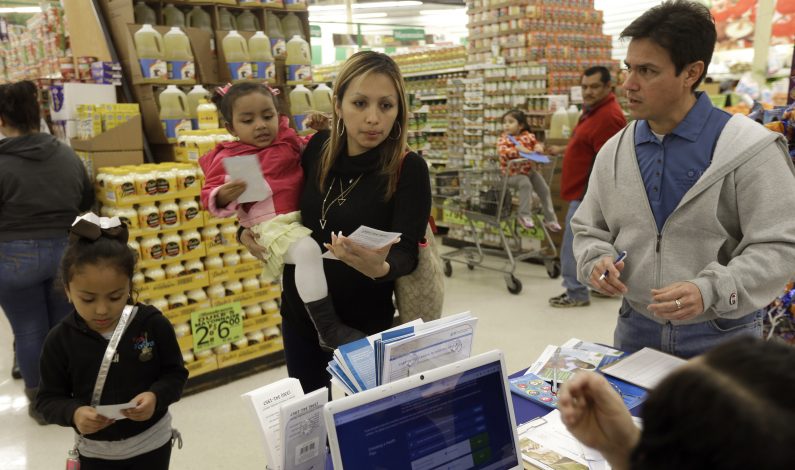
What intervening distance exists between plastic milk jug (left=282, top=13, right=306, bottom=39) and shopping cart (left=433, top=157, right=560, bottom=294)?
200 cm

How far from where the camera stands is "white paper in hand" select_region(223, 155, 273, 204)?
1.96 meters

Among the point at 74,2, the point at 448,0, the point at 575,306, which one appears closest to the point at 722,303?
the point at 575,306

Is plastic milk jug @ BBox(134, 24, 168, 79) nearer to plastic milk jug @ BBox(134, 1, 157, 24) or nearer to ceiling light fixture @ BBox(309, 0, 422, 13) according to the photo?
plastic milk jug @ BBox(134, 1, 157, 24)

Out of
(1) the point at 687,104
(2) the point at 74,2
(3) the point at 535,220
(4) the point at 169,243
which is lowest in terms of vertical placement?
(3) the point at 535,220

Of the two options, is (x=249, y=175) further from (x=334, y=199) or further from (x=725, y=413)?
(x=725, y=413)

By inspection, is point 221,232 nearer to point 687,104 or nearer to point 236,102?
point 236,102

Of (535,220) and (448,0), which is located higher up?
(448,0)

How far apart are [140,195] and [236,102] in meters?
1.54

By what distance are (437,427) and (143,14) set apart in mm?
4069

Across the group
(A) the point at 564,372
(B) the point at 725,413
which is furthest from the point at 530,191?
(B) the point at 725,413

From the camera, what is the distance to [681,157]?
1.66 meters

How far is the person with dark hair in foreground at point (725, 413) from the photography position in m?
0.49

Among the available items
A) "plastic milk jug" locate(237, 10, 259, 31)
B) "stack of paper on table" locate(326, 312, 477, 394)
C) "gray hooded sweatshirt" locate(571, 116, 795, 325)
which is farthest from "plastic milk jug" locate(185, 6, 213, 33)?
"stack of paper on table" locate(326, 312, 477, 394)

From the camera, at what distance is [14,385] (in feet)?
12.8
